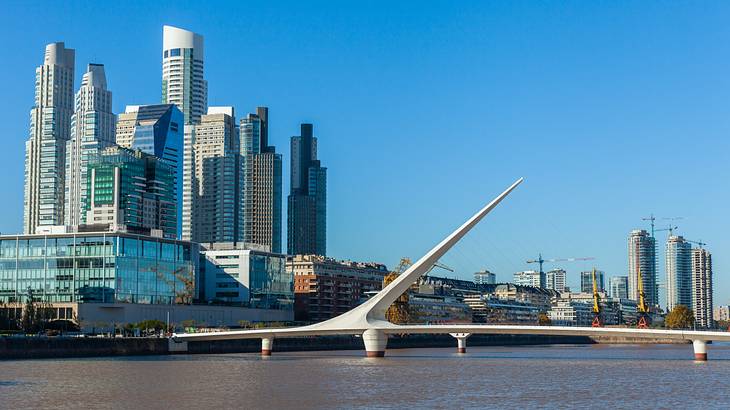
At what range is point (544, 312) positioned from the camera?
18775cm

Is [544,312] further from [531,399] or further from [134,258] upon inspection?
[531,399]

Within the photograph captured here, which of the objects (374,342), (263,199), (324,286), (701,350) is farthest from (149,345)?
(263,199)

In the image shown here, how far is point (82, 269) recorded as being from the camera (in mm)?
85250

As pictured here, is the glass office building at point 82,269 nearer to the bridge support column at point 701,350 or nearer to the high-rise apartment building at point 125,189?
the bridge support column at point 701,350

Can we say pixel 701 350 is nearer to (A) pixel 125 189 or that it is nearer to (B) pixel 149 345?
(B) pixel 149 345

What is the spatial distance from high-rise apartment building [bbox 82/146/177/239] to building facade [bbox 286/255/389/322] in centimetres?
2395

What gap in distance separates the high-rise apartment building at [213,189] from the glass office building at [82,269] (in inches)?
3624

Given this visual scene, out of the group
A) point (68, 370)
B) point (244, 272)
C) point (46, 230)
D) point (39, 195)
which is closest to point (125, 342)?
point (68, 370)

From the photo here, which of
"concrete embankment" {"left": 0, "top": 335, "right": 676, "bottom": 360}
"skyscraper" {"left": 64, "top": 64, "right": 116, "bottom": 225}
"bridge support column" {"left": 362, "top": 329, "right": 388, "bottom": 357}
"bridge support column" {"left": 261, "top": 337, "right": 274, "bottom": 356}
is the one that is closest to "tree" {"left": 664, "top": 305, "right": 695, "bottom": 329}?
"concrete embankment" {"left": 0, "top": 335, "right": 676, "bottom": 360}

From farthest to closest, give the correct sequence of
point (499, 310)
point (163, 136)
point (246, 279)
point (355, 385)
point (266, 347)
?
point (499, 310) → point (163, 136) → point (246, 279) → point (266, 347) → point (355, 385)

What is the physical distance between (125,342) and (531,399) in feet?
117

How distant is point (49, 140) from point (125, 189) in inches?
1585

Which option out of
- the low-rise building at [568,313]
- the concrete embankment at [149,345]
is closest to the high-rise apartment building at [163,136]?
the low-rise building at [568,313]

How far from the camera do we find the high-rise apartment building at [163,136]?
161 meters
